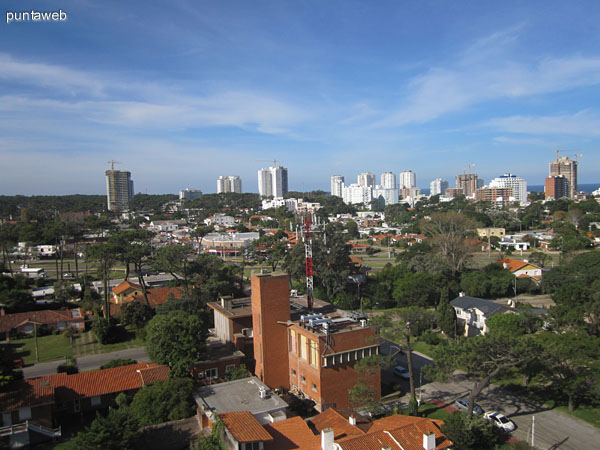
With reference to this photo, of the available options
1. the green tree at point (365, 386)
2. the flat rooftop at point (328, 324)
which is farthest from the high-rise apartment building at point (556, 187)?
the green tree at point (365, 386)

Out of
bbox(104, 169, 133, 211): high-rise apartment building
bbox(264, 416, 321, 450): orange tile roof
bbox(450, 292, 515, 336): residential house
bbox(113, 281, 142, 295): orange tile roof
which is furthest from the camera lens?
bbox(104, 169, 133, 211): high-rise apartment building

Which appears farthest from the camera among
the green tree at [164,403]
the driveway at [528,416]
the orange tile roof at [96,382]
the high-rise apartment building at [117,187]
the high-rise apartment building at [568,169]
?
the high-rise apartment building at [568,169]

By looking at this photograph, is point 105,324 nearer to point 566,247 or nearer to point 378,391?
point 378,391

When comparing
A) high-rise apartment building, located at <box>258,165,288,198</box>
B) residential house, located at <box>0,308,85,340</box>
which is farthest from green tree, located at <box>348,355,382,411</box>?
high-rise apartment building, located at <box>258,165,288,198</box>

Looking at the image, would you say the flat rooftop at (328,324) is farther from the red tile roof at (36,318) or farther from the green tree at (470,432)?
the red tile roof at (36,318)

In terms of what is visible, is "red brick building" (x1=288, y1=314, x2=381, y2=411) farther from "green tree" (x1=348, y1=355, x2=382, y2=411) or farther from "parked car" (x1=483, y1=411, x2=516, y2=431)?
"parked car" (x1=483, y1=411, x2=516, y2=431)

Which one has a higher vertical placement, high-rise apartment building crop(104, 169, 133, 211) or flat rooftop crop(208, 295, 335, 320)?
high-rise apartment building crop(104, 169, 133, 211)
